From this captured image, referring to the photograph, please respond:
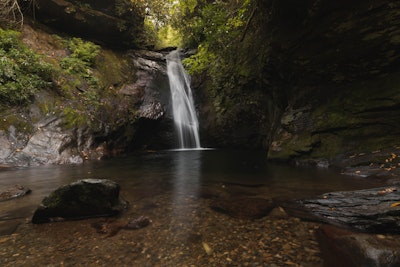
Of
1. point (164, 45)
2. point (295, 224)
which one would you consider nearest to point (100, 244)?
point (295, 224)

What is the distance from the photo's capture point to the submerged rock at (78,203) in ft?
11.6

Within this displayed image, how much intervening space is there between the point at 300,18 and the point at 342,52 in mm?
1668

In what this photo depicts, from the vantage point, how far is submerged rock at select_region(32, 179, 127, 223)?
11.6 feet

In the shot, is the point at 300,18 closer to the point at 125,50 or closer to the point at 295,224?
the point at 295,224

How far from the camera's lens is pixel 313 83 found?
332 inches

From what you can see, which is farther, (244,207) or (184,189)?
(184,189)

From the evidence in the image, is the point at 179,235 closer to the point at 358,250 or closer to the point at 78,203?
the point at 78,203

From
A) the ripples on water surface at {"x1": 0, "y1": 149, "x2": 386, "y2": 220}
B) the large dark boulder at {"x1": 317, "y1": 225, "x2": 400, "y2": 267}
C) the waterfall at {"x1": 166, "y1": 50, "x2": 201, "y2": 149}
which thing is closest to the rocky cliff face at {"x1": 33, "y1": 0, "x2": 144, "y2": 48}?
the waterfall at {"x1": 166, "y1": 50, "x2": 201, "y2": 149}

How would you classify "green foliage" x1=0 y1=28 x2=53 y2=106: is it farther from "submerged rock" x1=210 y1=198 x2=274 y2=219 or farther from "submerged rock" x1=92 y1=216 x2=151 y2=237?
"submerged rock" x1=210 y1=198 x2=274 y2=219

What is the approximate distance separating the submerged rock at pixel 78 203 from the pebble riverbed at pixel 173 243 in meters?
0.16

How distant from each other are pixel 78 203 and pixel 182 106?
13.0m

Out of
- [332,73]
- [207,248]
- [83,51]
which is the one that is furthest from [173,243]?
[83,51]

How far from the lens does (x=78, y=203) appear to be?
11.9 ft

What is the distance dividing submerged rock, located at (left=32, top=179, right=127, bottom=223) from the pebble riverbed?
0.16m
